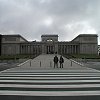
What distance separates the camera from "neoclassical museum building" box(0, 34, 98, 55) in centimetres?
10568

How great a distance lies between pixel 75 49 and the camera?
354 ft

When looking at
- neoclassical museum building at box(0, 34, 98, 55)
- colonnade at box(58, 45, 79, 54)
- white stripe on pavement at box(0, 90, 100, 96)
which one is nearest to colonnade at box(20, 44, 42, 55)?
neoclassical museum building at box(0, 34, 98, 55)

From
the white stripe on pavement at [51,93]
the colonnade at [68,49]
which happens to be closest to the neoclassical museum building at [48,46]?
the colonnade at [68,49]

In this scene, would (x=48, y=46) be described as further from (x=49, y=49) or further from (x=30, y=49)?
(x=30, y=49)

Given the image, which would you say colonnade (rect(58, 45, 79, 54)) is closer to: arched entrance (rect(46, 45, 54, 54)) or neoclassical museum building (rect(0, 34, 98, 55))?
neoclassical museum building (rect(0, 34, 98, 55))

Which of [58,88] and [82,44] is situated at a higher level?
[82,44]

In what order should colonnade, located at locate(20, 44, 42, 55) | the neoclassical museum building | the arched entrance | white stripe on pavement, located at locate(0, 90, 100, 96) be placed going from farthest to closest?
colonnade, located at locate(20, 44, 42, 55) → the arched entrance → the neoclassical museum building → white stripe on pavement, located at locate(0, 90, 100, 96)

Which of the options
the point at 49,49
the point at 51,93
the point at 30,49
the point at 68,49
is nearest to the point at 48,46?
the point at 49,49

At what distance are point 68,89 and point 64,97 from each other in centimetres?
137

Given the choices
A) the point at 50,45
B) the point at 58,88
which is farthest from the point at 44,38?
the point at 58,88

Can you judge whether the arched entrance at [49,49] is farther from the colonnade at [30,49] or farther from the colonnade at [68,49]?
A: the colonnade at [68,49]

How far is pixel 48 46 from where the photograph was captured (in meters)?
109

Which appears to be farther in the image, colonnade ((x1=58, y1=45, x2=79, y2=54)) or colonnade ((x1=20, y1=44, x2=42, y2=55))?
colonnade ((x1=20, y1=44, x2=42, y2=55))

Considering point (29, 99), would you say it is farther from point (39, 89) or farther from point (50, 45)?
point (50, 45)
